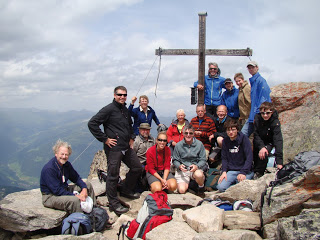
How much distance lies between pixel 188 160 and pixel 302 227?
15.0 ft

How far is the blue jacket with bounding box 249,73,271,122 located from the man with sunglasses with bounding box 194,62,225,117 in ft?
6.08

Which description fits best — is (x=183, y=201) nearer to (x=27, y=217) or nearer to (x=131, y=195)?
(x=131, y=195)

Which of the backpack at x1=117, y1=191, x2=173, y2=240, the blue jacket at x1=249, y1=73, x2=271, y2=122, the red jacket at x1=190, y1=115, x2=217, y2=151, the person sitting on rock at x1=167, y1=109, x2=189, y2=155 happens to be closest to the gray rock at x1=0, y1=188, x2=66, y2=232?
the backpack at x1=117, y1=191, x2=173, y2=240

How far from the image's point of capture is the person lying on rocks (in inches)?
322

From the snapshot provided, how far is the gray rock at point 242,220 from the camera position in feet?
17.6

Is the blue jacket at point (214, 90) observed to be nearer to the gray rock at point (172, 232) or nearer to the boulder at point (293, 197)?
the boulder at point (293, 197)

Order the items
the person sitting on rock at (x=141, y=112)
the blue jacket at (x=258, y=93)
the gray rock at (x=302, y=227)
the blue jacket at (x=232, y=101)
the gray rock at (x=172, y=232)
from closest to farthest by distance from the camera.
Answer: the gray rock at (x=302, y=227)
the gray rock at (x=172, y=232)
the blue jacket at (x=258, y=93)
the person sitting on rock at (x=141, y=112)
the blue jacket at (x=232, y=101)

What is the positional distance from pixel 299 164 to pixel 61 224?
5.91 meters

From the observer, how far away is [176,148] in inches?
334

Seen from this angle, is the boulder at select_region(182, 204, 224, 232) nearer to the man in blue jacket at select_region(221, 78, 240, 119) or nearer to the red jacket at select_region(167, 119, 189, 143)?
the red jacket at select_region(167, 119, 189, 143)

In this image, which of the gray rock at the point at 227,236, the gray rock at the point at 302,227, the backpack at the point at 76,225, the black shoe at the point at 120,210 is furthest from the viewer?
the black shoe at the point at 120,210

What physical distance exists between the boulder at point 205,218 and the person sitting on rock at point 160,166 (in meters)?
2.02

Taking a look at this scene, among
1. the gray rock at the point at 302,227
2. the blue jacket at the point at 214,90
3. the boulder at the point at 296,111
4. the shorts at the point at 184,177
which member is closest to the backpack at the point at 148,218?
the shorts at the point at 184,177

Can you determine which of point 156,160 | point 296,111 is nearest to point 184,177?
point 156,160
